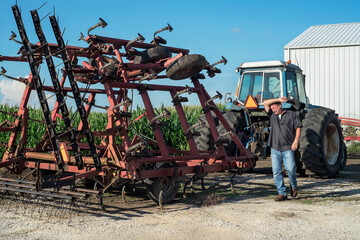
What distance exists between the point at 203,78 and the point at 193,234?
327 centimetres

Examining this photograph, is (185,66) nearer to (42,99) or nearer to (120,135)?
(120,135)

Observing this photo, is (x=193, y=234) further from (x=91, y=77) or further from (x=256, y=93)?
(x=256, y=93)

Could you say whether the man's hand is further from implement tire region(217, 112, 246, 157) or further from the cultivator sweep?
implement tire region(217, 112, 246, 157)

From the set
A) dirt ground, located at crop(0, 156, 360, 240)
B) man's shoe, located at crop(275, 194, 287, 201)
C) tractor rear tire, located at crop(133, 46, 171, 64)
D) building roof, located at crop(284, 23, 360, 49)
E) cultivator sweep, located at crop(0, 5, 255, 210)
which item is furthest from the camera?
building roof, located at crop(284, 23, 360, 49)

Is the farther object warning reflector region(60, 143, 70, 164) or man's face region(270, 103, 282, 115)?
man's face region(270, 103, 282, 115)

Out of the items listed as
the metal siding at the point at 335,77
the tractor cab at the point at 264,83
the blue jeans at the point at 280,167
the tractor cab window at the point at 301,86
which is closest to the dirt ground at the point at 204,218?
the blue jeans at the point at 280,167

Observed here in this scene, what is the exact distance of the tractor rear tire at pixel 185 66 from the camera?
20.9 ft

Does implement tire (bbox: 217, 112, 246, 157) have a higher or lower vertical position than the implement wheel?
higher

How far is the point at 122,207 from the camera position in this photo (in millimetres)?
6102

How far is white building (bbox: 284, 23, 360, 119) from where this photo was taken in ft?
63.1

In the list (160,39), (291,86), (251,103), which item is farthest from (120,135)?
(291,86)

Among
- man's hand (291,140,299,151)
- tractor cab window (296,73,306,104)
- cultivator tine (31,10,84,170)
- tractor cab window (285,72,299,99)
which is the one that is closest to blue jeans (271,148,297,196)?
man's hand (291,140,299,151)

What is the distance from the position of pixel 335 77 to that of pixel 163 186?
15308 millimetres

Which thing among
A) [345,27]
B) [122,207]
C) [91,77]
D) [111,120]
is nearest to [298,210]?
[122,207]
